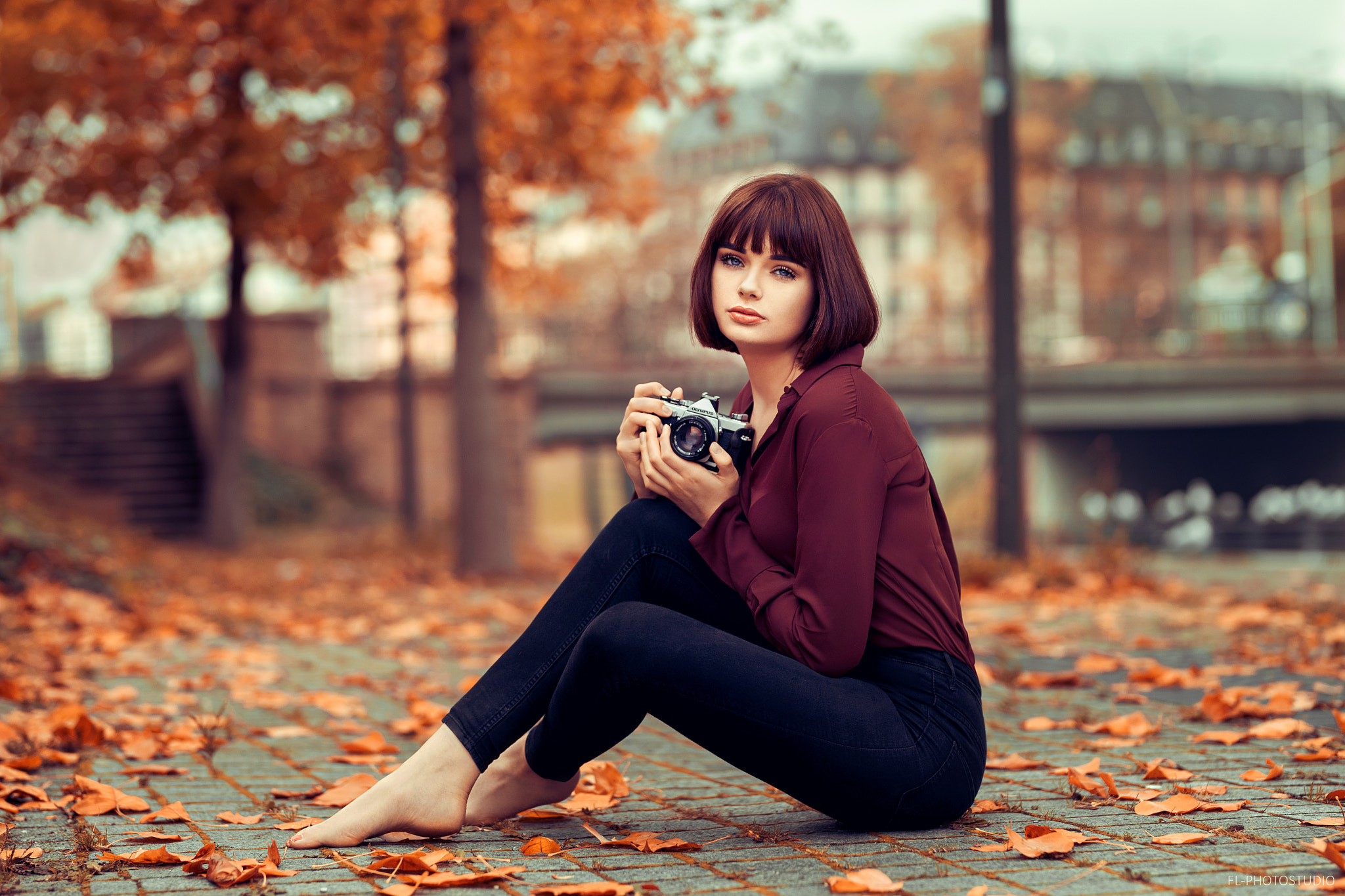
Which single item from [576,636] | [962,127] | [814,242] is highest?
[962,127]

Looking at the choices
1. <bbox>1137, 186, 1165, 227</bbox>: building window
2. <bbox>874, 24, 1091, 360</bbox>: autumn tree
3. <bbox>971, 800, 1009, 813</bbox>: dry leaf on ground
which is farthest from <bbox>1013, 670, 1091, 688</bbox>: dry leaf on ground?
<bbox>1137, 186, 1165, 227</bbox>: building window

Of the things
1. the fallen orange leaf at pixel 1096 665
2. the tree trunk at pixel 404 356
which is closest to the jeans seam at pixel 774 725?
the fallen orange leaf at pixel 1096 665

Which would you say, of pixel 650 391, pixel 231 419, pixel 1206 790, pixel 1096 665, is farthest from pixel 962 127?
pixel 650 391

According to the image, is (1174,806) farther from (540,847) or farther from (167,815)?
(167,815)

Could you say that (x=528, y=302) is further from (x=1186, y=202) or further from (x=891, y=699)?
(x=1186, y=202)

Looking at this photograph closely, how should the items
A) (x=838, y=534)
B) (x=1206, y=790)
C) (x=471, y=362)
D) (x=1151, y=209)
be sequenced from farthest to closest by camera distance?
(x=1151, y=209) → (x=471, y=362) → (x=1206, y=790) → (x=838, y=534)

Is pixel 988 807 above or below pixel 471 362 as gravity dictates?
below

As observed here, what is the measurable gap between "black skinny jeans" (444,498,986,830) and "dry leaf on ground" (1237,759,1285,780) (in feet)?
2.75

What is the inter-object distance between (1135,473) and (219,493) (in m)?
29.8

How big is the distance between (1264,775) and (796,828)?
1.19 meters

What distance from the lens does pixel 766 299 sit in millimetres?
2947

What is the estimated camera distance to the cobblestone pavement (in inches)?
100

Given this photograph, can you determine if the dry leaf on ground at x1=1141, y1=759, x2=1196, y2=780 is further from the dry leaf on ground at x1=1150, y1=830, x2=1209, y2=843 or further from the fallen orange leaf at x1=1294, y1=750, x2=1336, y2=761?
the dry leaf on ground at x1=1150, y1=830, x2=1209, y2=843

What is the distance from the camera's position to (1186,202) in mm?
60094
